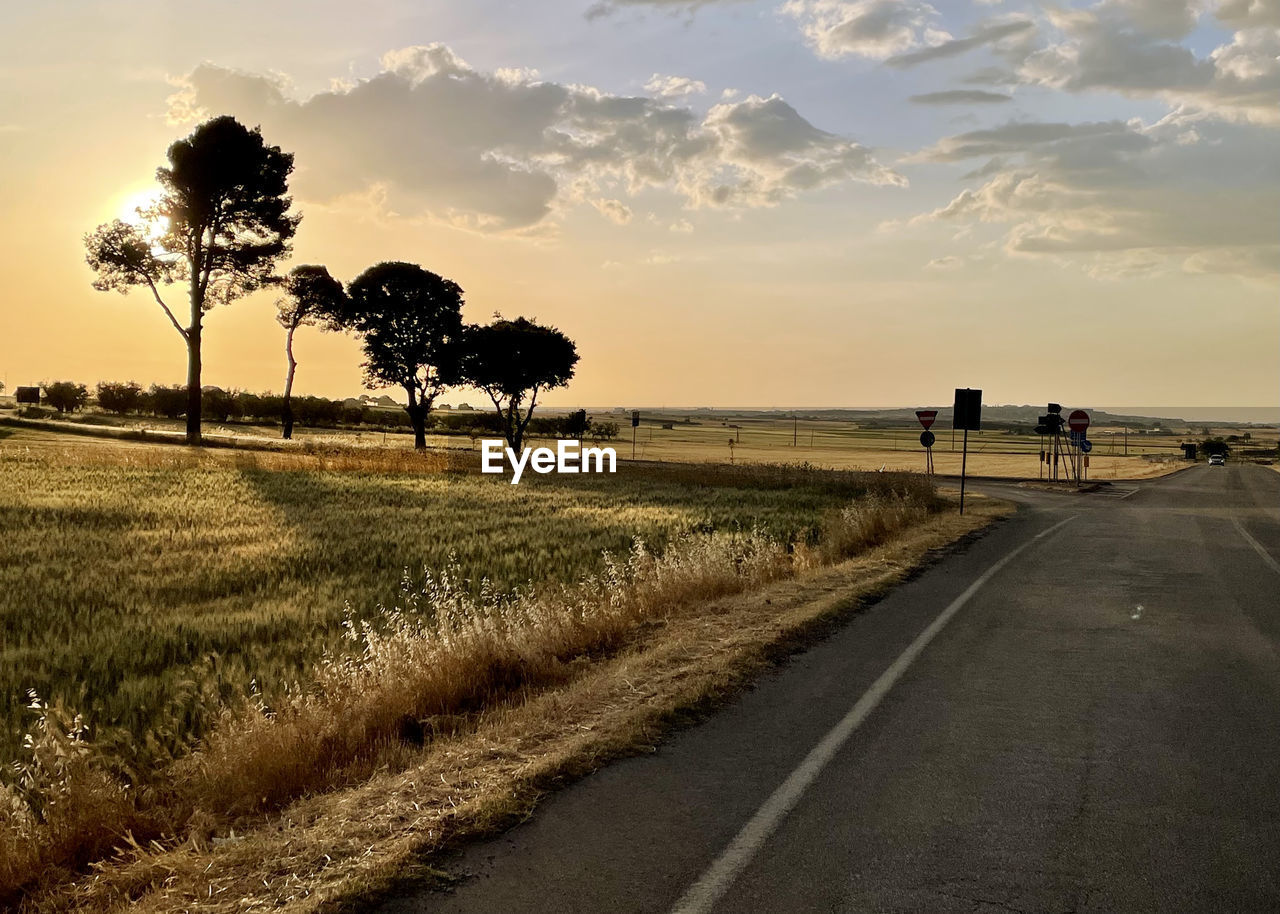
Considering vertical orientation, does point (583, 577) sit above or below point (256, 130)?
below

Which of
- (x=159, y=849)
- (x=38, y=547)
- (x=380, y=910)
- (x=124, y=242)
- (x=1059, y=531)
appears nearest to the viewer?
(x=380, y=910)

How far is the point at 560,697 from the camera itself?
7363mm

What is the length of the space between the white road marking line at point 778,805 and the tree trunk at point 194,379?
154 ft

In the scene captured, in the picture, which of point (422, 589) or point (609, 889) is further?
point (422, 589)

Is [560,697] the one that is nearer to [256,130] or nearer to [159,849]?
[159,849]

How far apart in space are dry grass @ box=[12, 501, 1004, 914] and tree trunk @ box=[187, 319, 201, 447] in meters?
44.9

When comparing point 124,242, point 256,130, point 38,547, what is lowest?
point 38,547

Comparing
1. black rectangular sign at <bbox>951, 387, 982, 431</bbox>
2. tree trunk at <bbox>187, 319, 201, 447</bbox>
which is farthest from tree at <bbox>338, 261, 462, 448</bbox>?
black rectangular sign at <bbox>951, 387, 982, 431</bbox>

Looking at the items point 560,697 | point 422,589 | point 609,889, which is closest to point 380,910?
point 609,889

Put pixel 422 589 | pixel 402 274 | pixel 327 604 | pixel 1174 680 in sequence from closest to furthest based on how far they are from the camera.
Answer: pixel 1174 680 < pixel 327 604 < pixel 422 589 < pixel 402 274

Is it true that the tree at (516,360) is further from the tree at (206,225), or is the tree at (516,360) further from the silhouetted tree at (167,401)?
the silhouetted tree at (167,401)

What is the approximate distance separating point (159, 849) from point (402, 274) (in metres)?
62.9

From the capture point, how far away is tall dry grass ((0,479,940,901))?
5.21m

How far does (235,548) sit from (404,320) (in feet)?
165
